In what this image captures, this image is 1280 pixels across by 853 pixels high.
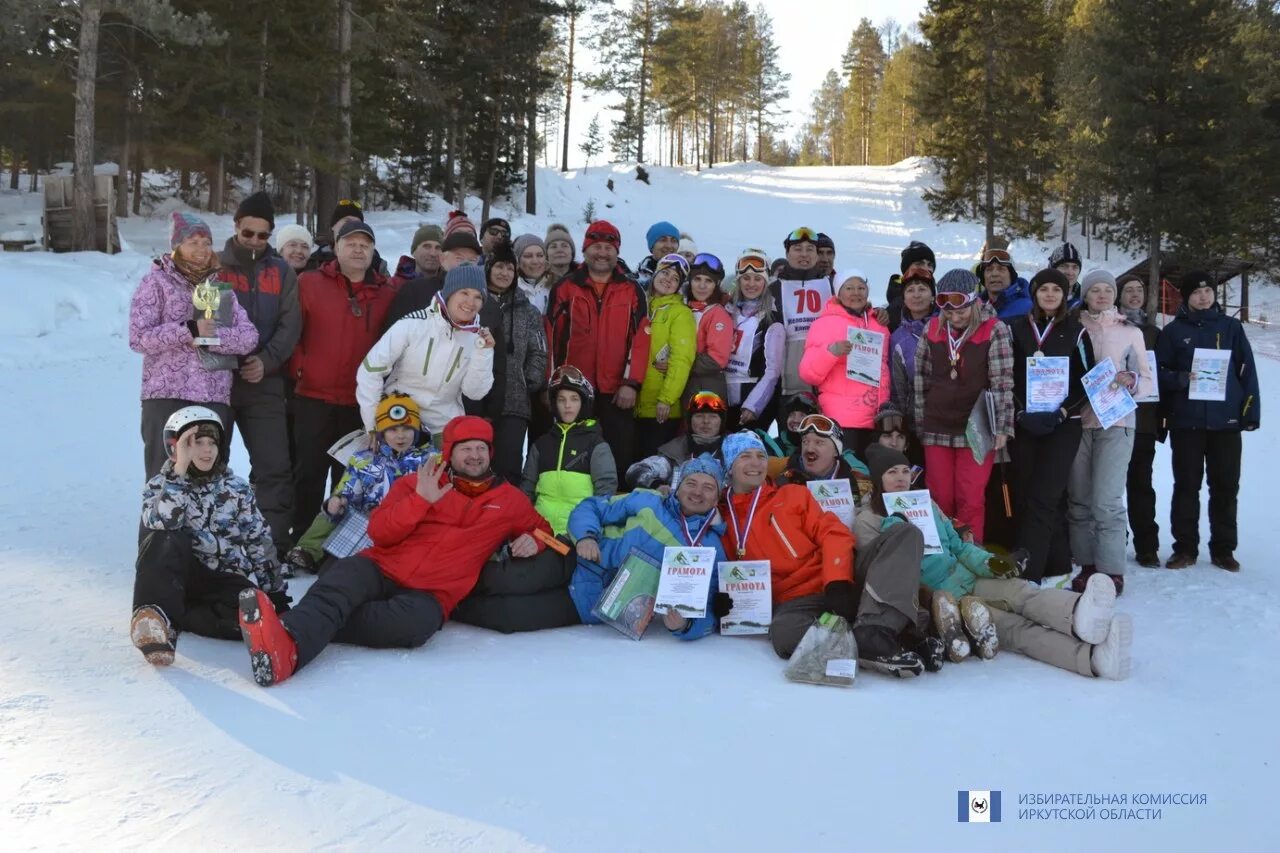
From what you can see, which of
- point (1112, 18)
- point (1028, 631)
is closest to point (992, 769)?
point (1028, 631)

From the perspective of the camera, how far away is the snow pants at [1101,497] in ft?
19.2

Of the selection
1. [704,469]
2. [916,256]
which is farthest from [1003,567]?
[916,256]

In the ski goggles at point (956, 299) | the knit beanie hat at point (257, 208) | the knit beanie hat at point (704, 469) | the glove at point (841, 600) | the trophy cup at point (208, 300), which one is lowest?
the glove at point (841, 600)

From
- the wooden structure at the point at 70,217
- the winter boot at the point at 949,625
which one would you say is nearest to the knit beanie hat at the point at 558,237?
the winter boot at the point at 949,625

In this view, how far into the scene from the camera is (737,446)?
5086 millimetres

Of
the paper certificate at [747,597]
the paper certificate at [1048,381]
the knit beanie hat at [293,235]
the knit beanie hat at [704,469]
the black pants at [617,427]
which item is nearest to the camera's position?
the paper certificate at [747,597]

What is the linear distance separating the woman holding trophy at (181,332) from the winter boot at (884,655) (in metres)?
3.43

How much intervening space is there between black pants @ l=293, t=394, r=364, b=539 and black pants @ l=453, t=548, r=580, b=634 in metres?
1.54

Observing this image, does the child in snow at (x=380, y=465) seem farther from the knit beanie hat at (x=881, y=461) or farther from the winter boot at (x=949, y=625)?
the winter boot at (x=949, y=625)

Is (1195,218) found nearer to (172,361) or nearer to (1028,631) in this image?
(1028,631)

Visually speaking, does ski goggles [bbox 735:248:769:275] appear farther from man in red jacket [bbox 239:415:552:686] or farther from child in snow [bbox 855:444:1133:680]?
man in red jacket [bbox 239:415:552:686]

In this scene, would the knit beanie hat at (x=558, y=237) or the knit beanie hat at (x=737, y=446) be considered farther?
the knit beanie hat at (x=558, y=237)

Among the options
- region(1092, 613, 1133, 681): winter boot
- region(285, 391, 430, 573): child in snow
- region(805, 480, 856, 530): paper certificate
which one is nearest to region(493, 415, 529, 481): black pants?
region(285, 391, 430, 573): child in snow

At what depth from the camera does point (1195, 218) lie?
22.0m
